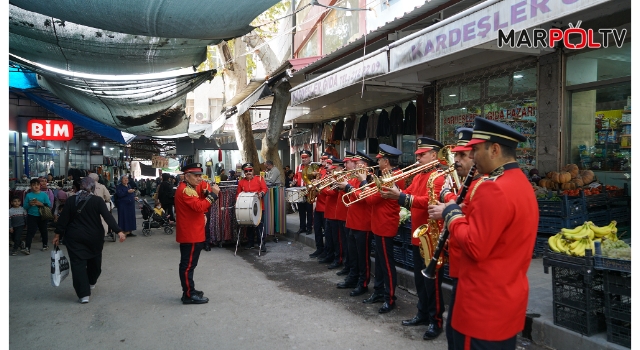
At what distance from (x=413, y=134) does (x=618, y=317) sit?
26.1 feet

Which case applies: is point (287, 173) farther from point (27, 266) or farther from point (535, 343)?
point (535, 343)

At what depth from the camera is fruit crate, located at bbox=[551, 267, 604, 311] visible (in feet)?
13.2

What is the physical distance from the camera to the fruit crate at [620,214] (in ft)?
23.2

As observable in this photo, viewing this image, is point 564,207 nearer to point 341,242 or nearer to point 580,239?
point 580,239

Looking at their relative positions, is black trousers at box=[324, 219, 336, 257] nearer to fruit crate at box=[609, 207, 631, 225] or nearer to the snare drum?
the snare drum

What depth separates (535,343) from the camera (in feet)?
14.7

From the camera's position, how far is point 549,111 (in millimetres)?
7707

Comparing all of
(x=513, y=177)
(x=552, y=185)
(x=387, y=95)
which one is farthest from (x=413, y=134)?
(x=513, y=177)

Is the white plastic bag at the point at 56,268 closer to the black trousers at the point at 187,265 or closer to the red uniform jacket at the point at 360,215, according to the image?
the black trousers at the point at 187,265

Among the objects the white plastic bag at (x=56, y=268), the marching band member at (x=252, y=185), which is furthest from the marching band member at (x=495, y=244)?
the marching band member at (x=252, y=185)

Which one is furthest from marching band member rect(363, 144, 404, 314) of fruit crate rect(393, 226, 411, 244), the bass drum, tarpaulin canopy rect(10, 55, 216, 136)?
tarpaulin canopy rect(10, 55, 216, 136)

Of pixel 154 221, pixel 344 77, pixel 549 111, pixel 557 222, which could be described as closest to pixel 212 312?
pixel 344 77

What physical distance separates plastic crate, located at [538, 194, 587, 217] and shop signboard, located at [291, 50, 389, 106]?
10.9 ft

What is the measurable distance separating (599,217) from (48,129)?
15.1 meters
